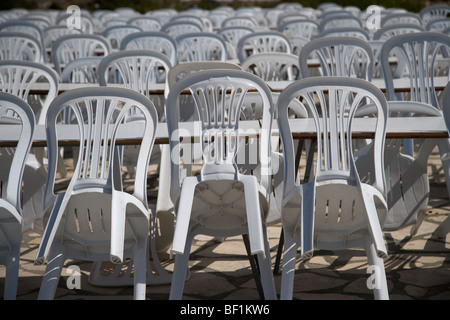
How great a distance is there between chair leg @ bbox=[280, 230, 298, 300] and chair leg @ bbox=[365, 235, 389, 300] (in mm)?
389

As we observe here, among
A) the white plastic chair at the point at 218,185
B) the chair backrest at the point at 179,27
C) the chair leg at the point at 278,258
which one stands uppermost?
the chair backrest at the point at 179,27

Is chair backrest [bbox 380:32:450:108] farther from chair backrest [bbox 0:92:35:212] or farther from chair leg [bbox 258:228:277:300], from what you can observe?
chair backrest [bbox 0:92:35:212]

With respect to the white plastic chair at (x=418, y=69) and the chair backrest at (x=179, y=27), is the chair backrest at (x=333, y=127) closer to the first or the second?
the white plastic chair at (x=418, y=69)

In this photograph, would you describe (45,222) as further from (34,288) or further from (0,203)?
(34,288)

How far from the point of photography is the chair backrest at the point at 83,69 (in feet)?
20.8

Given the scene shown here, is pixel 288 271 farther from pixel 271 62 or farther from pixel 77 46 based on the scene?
pixel 77 46

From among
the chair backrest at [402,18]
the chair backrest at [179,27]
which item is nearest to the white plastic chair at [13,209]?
the chair backrest at [179,27]

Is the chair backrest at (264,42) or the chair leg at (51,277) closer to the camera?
the chair leg at (51,277)

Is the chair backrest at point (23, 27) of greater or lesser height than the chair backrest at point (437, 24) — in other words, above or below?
below

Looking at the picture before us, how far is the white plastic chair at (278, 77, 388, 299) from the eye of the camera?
11.4ft

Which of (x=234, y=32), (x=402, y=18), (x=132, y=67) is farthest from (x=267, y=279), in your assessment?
(x=402, y=18)

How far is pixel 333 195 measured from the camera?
3562 mm

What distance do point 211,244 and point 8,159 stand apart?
5.20ft
